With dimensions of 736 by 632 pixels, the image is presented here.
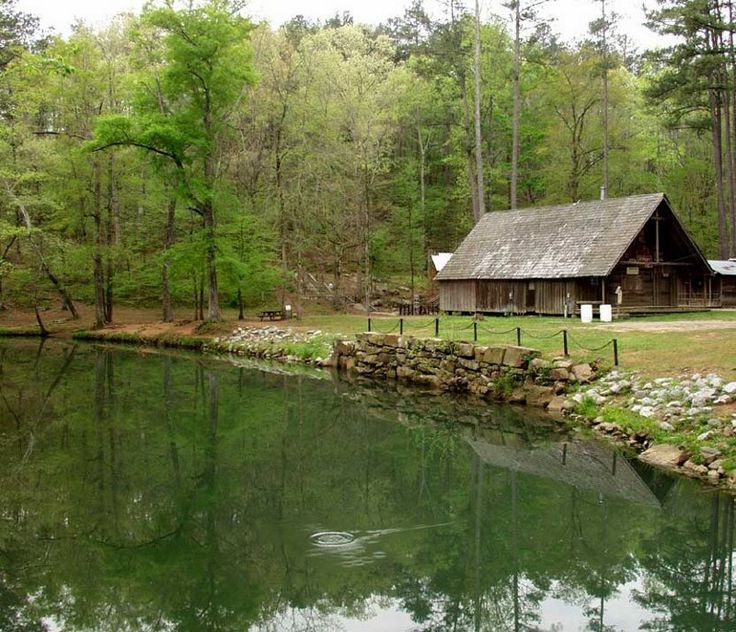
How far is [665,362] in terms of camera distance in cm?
1633

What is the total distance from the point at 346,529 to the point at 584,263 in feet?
73.5

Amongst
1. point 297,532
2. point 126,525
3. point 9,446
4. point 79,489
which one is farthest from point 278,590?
point 9,446

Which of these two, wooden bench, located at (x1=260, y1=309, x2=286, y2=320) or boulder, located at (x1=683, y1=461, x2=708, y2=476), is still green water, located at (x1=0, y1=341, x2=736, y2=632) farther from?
wooden bench, located at (x1=260, y1=309, x2=286, y2=320)

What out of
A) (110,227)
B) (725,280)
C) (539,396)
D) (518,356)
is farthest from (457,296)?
(110,227)

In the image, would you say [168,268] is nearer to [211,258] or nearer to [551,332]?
[211,258]

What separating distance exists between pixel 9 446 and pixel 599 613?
1160cm

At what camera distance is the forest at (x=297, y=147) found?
32750mm

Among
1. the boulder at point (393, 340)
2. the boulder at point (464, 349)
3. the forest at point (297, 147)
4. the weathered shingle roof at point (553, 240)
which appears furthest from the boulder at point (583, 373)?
the forest at point (297, 147)

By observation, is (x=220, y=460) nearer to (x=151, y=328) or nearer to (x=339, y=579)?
(x=339, y=579)

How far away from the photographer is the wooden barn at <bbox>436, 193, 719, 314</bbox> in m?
29.4

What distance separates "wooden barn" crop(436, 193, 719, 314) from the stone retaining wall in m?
9.96

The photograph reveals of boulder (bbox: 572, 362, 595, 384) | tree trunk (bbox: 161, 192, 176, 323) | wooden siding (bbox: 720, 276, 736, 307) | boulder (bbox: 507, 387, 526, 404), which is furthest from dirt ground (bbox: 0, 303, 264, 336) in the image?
wooden siding (bbox: 720, 276, 736, 307)

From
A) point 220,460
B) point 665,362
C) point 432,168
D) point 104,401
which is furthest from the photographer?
point 432,168

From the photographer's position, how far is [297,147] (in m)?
37.4
